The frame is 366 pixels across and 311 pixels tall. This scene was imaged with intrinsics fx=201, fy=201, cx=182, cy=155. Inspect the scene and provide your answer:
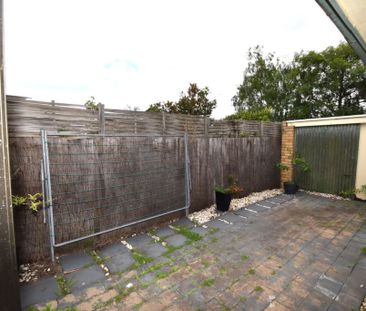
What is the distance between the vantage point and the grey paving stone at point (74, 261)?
2.59 metres

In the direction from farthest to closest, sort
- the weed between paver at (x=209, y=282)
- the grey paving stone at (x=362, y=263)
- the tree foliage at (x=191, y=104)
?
the tree foliage at (x=191, y=104)
the grey paving stone at (x=362, y=263)
the weed between paver at (x=209, y=282)

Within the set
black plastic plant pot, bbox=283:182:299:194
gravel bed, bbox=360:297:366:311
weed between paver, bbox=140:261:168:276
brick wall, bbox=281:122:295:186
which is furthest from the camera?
brick wall, bbox=281:122:295:186

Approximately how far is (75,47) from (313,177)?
727 centimetres

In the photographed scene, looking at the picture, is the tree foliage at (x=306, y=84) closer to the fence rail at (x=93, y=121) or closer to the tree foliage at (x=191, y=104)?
the tree foliage at (x=191, y=104)

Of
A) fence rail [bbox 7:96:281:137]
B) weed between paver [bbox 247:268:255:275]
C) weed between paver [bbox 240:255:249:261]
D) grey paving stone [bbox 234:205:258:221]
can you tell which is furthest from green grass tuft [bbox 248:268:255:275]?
fence rail [bbox 7:96:281:137]

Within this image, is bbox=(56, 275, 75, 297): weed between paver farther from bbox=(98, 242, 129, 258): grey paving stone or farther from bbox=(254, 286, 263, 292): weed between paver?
bbox=(254, 286, 263, 292): weed between paver

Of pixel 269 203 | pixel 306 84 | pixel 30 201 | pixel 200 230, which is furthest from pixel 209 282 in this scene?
pixel 306 84

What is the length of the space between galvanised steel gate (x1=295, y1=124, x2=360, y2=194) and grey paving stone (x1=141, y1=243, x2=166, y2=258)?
5.35 metres

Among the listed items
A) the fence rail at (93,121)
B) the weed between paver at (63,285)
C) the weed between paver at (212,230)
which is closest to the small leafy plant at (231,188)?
the weed between paver at (212,230)

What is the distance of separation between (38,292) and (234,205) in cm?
398

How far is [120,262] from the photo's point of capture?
107 inches

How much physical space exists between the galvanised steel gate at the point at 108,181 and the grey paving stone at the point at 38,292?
48 cm

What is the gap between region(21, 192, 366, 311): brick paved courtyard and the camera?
203 cm

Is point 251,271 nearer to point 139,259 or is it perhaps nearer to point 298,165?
point 139,259
